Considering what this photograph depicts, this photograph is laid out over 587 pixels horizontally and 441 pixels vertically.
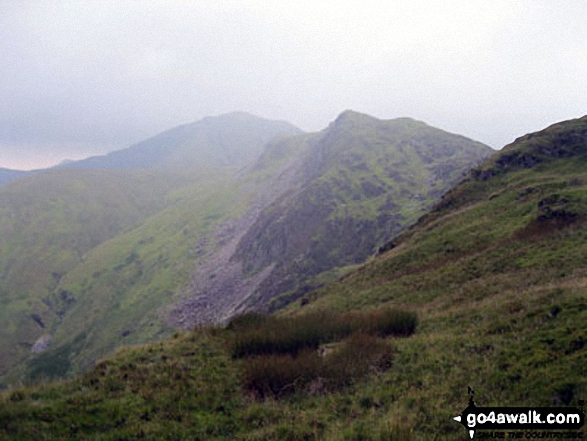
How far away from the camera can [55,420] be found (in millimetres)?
11148

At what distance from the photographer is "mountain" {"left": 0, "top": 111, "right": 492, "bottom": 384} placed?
8722cm

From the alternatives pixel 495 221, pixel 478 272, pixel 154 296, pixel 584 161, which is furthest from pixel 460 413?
pixel 154 296

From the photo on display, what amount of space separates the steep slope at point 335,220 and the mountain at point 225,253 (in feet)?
1.37

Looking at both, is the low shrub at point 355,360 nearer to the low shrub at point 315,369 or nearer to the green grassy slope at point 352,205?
the low shrub at point 315,369

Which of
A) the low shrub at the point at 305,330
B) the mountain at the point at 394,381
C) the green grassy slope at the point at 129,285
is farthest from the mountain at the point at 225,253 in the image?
the mountain at the point at 394,381

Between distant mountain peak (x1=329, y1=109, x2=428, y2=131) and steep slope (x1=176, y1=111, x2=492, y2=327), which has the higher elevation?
distant mountain peak (x1=329, y1=109, x2=428, y2=131)

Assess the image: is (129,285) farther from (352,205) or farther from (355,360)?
(355,360)

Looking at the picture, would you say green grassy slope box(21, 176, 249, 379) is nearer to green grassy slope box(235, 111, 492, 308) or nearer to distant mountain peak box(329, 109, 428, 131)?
green grassy slope box(235, 111, 492, 308)

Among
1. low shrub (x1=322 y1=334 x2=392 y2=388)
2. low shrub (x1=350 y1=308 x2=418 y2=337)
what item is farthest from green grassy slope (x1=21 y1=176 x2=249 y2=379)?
low shrub (x1=322 y1=334 x2=392 y2=388)

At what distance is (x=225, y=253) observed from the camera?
408ft

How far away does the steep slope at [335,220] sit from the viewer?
83062mm

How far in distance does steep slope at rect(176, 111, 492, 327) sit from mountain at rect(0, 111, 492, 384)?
419 mm

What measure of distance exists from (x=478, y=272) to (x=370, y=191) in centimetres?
8746

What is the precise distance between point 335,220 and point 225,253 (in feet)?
148
